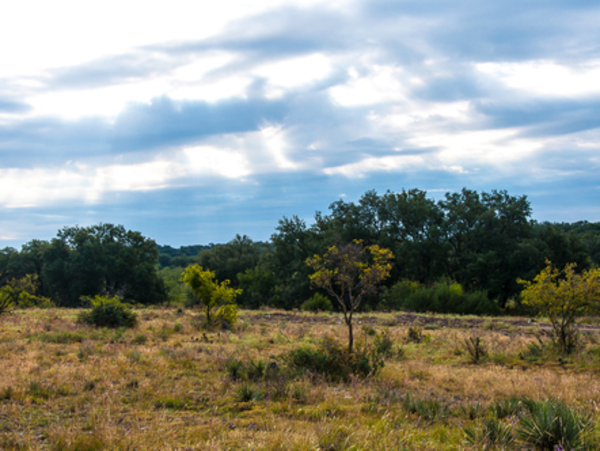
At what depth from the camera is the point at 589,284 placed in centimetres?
1263

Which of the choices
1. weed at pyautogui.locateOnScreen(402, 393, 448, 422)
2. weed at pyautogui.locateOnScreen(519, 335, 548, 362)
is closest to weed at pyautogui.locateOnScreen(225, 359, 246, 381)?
weed at pyautogui.locateOnScreen(402, 393, 448, 422)

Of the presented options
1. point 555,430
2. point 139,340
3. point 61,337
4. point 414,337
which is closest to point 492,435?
point 555,430

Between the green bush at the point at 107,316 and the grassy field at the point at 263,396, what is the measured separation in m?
3.83

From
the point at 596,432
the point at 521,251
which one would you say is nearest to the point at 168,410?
the point at 596,432

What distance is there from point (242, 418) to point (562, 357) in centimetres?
1036

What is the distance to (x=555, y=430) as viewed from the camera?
17.0ft

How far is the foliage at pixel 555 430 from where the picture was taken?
504 cm

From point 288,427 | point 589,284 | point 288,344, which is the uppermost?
point 589,284

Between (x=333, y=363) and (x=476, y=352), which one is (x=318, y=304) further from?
(x=333, y=363)

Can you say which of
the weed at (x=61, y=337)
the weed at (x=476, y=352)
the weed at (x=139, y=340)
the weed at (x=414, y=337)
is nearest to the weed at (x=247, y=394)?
the weed at (x=476, y=352)

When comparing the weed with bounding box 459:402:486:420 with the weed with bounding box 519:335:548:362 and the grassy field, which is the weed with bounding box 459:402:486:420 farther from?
the weed with bounding box 519:335:548:362

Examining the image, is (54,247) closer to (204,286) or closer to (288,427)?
(204,286)

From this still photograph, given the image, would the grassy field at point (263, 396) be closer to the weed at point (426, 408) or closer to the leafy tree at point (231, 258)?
the weed at point (426, 408)

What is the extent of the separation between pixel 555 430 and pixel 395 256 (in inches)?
1627
